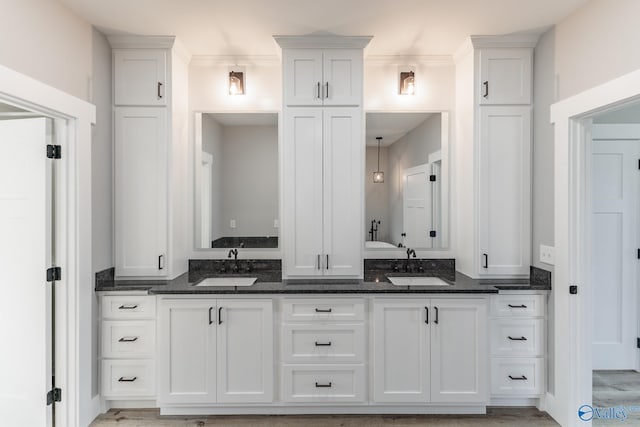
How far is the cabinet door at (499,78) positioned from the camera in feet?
8.73

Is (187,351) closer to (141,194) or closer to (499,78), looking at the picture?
(141,194)

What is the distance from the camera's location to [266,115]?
297cm

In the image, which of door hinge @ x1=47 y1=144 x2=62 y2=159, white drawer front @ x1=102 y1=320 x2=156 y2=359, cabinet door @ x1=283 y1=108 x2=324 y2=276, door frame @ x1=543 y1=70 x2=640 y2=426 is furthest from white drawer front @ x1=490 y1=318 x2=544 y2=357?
door hinge @ x1=47 y1=144 x2=62 y2=159

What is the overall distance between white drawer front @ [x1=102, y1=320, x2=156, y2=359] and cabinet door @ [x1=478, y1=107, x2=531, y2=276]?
94.7 inches

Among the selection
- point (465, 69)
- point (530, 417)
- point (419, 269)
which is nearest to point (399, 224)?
point (419, 269)

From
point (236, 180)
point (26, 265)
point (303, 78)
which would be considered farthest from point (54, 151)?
point (303, 78)

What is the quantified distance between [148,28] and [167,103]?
0.50 m

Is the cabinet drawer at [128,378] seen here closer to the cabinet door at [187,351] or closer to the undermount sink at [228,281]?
the cabinet door at [187,351]

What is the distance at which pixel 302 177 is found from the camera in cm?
267

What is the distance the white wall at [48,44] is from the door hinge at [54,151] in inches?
13.9

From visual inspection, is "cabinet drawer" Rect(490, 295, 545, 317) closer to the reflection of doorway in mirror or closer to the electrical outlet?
the electrical outlet

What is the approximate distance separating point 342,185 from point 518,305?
58.7 inches

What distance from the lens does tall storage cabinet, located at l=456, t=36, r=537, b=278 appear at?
2658 mm

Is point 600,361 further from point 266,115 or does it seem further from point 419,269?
point 266,115
